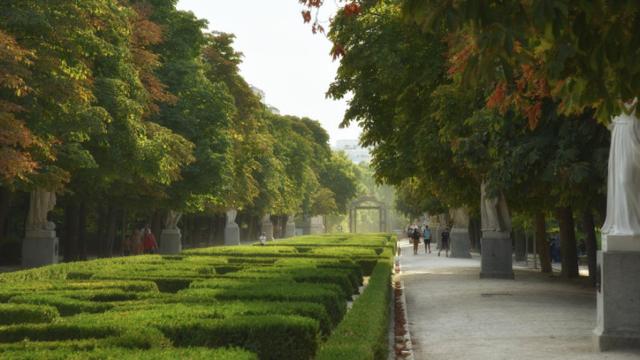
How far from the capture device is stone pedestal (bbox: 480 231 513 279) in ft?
84.6

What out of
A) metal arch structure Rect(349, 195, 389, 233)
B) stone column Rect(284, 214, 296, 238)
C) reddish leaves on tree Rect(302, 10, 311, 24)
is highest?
metal arch structure Rect(349, 195, 389, 233)

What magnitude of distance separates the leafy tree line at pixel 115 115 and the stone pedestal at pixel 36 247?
1.43 m

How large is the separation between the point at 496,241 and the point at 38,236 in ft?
49.2

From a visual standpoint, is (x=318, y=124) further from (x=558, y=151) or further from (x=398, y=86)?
(x=558, y=151)

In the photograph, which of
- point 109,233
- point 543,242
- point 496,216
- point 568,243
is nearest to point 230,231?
point 109,233

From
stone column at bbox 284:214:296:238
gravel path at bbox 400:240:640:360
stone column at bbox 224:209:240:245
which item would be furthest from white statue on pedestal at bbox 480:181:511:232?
stone column at bbox 284:214:296:238

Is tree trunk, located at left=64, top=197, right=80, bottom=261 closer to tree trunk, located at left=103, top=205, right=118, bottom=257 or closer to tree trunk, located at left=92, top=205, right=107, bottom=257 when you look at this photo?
tree trunk, located at left=103, top=205, right=118, bottom=257

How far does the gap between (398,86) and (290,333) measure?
14825 mm

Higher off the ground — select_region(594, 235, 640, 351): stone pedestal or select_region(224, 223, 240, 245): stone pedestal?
select_region(224, 223, 240, 245): stone pedestal

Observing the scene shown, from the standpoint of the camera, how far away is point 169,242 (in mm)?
42875

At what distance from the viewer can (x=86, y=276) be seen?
18.8m

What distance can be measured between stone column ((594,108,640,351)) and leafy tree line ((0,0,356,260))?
1172 centimetres

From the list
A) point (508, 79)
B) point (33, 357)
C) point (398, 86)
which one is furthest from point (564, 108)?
point (398, 86)

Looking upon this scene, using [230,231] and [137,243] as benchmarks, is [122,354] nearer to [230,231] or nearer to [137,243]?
[137,243]
